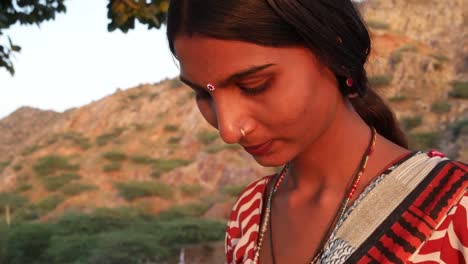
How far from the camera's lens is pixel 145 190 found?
60.4 feet

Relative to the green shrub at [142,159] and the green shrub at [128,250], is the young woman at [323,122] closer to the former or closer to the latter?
the green shrub at [128,250]

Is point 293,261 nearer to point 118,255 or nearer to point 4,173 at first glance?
point 118,255

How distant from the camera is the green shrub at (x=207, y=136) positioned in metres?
22.7

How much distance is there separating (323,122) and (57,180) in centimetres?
2106

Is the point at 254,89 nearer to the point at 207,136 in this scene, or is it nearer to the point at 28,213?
the point at 28,213

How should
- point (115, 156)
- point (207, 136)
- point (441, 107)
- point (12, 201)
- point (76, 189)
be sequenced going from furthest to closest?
point (115, 156) < point (207, 136) < point (76, 189) < point (12, 201) < point (441, 107)

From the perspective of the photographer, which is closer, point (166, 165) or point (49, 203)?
point (49, 203)

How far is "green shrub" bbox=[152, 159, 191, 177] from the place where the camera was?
20.9m

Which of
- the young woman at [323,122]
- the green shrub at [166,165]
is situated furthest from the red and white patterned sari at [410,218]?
the green shrub at [166,165]

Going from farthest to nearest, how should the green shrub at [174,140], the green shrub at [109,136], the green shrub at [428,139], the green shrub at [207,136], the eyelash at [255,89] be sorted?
the green shrub at [109,136], the green shrub at [174,140], the green shrub at [207,136], the green shrub at [428,139], the eyelash at [255,89]

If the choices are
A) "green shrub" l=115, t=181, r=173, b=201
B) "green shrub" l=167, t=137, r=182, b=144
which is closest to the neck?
"green shrub" l=115, t=181, r=173, b=201

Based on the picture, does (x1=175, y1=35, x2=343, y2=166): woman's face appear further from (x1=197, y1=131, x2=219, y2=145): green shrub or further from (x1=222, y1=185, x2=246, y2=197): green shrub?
(x1=197, y1=131, x2=219, y2=145): green shrub

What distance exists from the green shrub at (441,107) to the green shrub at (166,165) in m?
8.41

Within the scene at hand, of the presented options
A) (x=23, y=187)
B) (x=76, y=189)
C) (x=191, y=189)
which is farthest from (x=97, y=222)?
(x=23, y=187)
